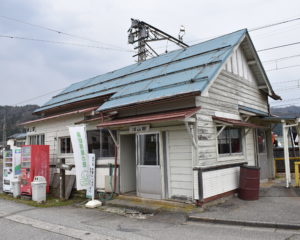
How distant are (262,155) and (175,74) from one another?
17.9 ft

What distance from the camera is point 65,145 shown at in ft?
41.1

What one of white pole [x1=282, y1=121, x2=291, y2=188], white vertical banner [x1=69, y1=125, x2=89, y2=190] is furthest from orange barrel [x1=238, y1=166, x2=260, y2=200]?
white vertical banner [x1=69, y1=125, x2=89, y2=190]

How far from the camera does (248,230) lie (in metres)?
5.88

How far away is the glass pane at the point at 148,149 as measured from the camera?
8696 millimetres

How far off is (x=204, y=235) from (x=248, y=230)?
1084 millimetres

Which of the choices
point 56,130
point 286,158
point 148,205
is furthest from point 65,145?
point 286,158

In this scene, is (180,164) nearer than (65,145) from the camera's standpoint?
Yes

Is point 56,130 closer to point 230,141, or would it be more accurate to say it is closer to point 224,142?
point 224,142

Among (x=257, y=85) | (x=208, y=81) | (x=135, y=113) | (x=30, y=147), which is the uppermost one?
(x=257, y=85)

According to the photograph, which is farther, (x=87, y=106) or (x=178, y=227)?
(x=87, y=106)

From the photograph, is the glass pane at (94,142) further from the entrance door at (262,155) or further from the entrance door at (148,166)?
the entrance door at (262,155)

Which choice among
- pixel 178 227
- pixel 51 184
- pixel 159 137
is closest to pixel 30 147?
pixel 51 184

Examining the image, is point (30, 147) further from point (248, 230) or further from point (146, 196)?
point (248, 230)

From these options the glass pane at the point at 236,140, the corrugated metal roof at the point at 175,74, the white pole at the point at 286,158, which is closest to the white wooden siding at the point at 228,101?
the glass pane at the point at 236,140
